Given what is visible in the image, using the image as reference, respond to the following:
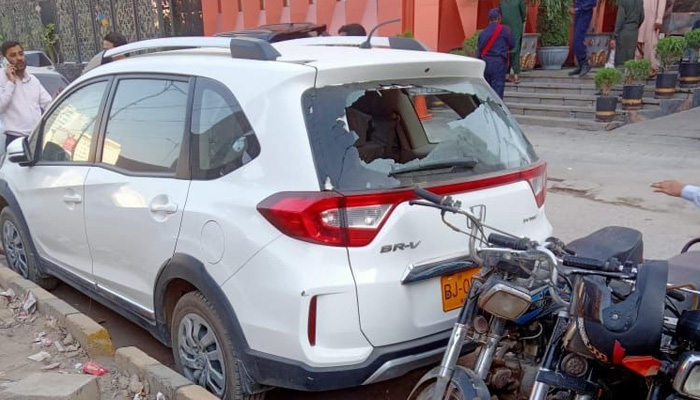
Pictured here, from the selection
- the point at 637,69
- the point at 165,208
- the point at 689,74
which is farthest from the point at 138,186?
the point at 689,74

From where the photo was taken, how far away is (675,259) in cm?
294

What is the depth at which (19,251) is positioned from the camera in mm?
4918

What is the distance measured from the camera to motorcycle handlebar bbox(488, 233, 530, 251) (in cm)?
231

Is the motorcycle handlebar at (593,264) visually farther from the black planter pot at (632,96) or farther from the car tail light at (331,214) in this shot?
the black planter pot at (632,96)

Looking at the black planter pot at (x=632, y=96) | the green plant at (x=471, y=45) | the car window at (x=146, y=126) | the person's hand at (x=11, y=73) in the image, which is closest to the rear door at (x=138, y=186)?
the car window at (x=146, y=126)

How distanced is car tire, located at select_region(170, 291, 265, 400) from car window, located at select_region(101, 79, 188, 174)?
2.32 feet

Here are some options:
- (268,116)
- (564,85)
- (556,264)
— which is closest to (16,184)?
(268,116)

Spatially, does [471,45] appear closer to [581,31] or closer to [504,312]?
[581,31]

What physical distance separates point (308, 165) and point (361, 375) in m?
0.90

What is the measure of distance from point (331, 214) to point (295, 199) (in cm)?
16

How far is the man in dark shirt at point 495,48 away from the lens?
31.1ft

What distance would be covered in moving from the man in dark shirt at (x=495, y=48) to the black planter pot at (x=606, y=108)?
162cm

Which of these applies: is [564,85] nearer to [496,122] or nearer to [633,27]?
[633,27]

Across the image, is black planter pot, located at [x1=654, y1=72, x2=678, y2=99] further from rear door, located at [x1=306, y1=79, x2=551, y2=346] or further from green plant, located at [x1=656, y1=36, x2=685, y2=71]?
rear door, located at [x1=306, y1=79, x2=551, y2=346]
